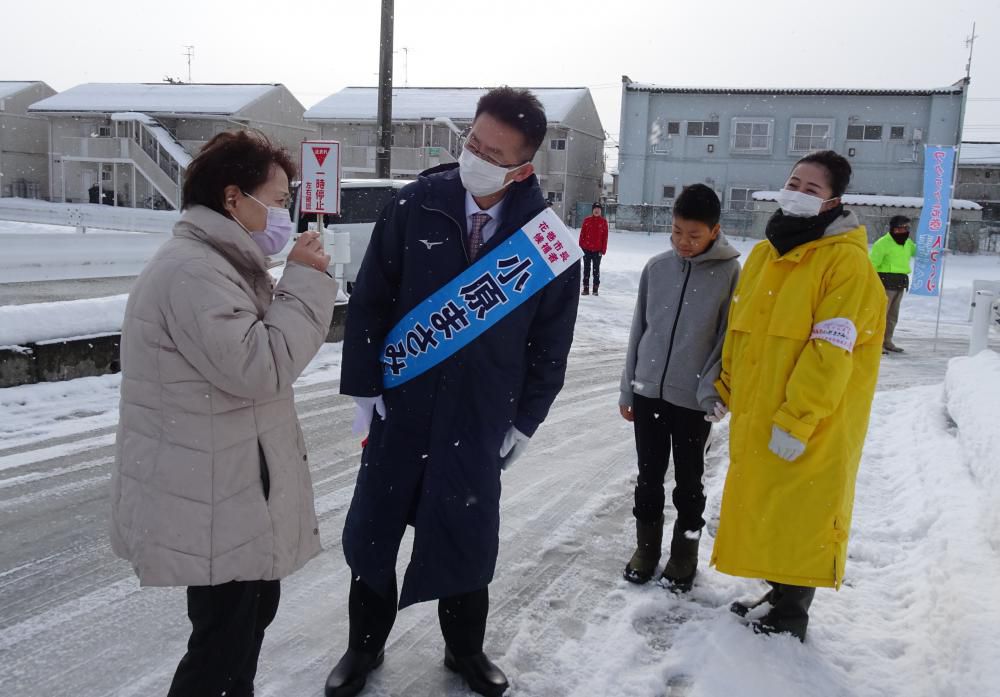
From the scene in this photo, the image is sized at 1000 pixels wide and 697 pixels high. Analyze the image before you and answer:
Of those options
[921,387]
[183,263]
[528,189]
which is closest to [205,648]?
[183,263]

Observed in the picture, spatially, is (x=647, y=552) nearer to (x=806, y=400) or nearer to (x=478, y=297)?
(x=806, y=400)

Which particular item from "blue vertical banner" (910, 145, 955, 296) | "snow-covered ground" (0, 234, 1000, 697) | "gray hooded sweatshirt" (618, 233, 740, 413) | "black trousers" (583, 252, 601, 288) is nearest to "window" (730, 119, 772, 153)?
"blue vertical banner" (910, 145, 955, 296)

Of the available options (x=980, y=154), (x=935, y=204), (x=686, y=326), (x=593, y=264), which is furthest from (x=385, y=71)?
(x=980, y=154)

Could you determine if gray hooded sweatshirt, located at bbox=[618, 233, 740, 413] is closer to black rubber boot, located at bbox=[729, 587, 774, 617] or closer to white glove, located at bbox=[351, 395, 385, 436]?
black rubber boot, located at bbox=[729, 587, 774, 617]

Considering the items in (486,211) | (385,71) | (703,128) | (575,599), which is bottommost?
(575,599)

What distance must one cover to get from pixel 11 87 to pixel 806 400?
4954 cm

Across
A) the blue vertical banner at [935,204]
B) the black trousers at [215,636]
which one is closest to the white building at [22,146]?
the blue vertical banner at [935,204]

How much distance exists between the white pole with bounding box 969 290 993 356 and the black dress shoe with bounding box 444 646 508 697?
791cm

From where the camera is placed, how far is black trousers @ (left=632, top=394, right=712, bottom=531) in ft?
12.4

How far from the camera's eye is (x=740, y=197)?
115 feet

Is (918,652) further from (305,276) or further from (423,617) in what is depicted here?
(305,276)

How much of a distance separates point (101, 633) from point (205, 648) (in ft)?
4.41

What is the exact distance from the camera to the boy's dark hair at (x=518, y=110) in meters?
2.76

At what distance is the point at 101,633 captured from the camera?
3186 millimetres
